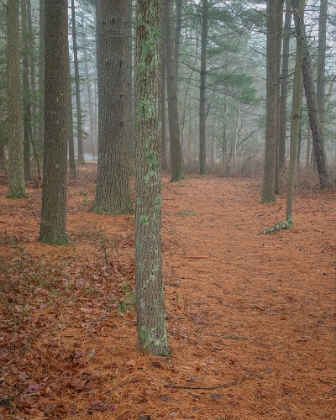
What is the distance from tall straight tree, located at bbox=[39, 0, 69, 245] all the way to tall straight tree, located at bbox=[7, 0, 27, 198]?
17.8ft

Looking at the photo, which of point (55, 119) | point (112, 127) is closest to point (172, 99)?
point (112, 127)

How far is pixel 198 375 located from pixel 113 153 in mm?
6929

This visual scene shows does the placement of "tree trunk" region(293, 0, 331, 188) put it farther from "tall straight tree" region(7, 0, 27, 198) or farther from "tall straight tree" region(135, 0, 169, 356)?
"tall straight tree" region(135, 0, 169, 356)

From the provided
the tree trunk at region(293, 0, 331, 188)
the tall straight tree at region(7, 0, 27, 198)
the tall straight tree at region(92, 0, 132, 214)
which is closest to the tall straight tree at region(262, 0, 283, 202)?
the tree trunk at region(293, 0, 331, 188)

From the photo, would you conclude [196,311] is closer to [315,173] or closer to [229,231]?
[229,231]

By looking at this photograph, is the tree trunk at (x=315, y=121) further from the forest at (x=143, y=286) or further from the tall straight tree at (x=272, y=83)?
the forest at (x=143, y=286)

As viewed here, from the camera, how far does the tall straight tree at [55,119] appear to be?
6.07 meters

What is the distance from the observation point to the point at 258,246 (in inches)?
336

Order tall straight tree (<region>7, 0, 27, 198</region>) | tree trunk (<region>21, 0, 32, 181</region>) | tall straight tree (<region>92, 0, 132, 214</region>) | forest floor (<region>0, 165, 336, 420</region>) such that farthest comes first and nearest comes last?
tree trunk (<region>21, 0, 32, 181</region>)
tall straight tree (<region>7, 0, 27, 198</region>)
tall straight tree (<region>92, 0, 132, 214</region>)
forest floor (<region>0, 165, 336, 420</region>)

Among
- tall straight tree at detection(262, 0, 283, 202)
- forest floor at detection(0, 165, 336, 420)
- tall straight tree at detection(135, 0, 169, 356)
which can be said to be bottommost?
forest floor at detection(0, 165, 336, 420)

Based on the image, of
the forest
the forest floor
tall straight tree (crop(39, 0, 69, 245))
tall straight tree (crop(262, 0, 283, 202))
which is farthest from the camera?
tall straight tree (crop(262, 0, 283, 202))

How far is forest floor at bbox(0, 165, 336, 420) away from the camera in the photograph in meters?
3.15

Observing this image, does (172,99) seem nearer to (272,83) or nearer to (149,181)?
(272,83)

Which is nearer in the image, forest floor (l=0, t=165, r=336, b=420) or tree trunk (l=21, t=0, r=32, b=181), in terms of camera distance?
forest floor (l=0, t=165, r=336, b=420)
